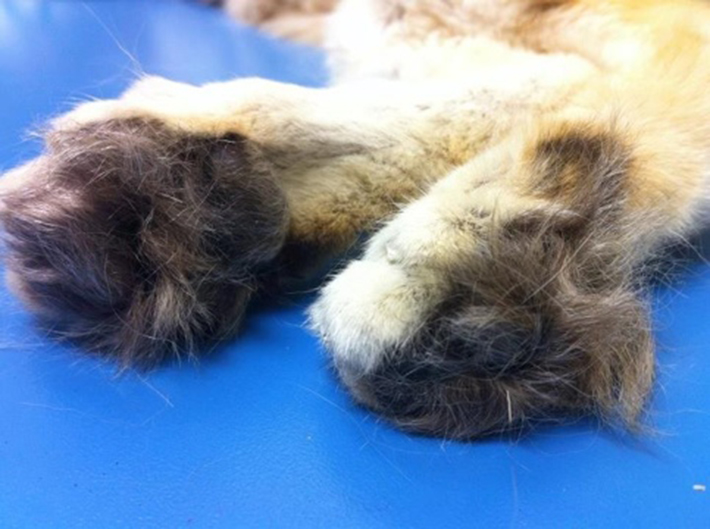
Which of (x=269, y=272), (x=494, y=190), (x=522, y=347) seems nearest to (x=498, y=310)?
(x=522, y=347)

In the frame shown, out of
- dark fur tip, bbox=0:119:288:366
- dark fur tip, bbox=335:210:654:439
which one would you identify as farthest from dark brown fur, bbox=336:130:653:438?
dark fur tip, bbox=0:119:288:366

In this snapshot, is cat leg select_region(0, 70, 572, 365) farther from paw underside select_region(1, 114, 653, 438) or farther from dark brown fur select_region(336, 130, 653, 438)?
dark brown fur select_region(336, 130, 653, 438)

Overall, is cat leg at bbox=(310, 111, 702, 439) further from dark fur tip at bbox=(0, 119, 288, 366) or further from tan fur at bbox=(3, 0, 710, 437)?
dark fur tip at bbox=(0, 119, 288, 366)

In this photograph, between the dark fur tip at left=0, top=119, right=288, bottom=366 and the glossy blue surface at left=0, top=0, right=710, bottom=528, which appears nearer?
the glossy blue surface at left=0, top=0, right=710, bottom=528

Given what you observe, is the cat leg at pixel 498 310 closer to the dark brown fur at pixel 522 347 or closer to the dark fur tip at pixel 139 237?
the dark brown fur at pixel 522 347

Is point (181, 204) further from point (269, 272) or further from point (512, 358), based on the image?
point (512, 358)

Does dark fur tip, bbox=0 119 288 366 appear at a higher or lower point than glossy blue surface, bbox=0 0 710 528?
higher

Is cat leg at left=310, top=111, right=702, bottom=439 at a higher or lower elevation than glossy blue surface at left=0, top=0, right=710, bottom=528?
higher

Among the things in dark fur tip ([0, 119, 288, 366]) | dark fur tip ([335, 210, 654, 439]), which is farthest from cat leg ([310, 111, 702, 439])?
dark fur tip ([0, 119, 288, 366])
